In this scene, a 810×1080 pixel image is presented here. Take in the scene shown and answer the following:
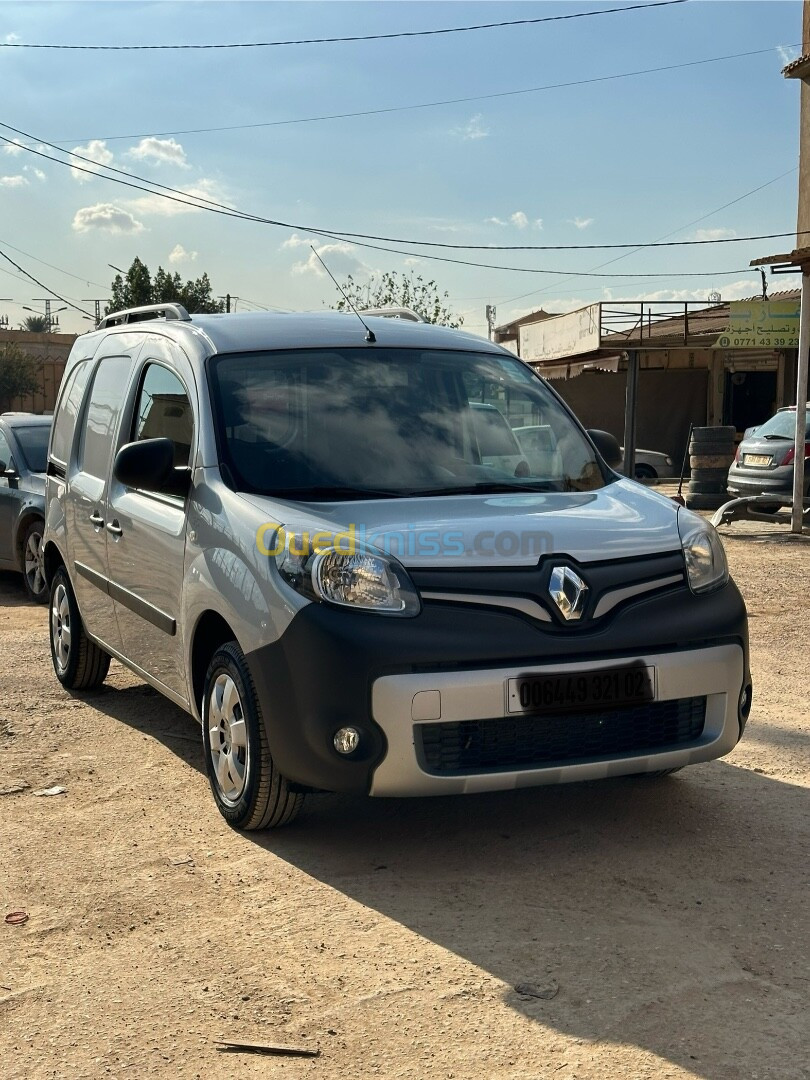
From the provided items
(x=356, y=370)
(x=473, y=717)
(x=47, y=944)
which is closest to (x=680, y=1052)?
(x=473, y=717)

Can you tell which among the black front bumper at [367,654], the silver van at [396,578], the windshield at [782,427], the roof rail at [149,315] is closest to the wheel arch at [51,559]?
the roof rail at [149,315]

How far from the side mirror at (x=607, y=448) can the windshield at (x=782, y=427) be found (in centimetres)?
1225

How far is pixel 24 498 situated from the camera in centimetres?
1062

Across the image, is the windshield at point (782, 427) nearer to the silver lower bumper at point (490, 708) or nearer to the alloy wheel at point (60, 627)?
the alloy wheel at point (60, 627)

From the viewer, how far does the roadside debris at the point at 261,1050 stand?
9.53 ft

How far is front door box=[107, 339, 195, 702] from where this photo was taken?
4879 millimetres

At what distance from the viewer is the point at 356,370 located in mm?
5090

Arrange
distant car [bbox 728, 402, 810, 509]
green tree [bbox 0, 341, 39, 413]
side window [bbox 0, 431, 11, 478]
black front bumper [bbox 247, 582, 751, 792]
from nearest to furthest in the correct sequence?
black front bumper [bbox 247, 582, 751, 792] → side window [bbox 0, 431, 11, 478] → distant car [bbox 728, 402, 810, 509] → green tree [bbox 0, 341, 39, 413]

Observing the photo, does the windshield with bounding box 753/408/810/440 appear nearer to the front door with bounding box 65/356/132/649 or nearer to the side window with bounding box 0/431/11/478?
Answer: the side window with bounding box 0/431/11/478

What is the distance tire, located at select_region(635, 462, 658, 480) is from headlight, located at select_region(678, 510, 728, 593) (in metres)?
21.9

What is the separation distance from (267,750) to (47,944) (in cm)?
91

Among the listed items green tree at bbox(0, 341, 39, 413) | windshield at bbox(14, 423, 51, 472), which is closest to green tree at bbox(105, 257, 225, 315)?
green tree at bbox(0, 341, 39, 413)

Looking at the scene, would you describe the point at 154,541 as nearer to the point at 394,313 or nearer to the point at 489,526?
the point at 489,526

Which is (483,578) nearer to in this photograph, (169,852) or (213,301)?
(169,852)
